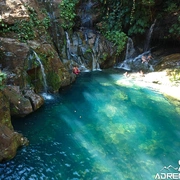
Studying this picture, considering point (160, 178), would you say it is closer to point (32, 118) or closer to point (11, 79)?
point (32, 118)

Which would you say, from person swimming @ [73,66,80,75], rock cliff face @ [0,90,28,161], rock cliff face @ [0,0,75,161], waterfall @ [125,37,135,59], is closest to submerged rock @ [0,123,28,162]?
rock cliff face @ [0,90,28,161]

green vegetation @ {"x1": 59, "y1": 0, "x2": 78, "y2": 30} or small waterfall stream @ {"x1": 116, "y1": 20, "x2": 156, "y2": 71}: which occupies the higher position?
green vegetation @ {"x1": 59, "y1": 0, "x2": 78, "y2": 30}

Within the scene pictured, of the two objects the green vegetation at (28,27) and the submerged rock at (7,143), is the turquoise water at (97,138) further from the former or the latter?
the green vegetation at (28,27)

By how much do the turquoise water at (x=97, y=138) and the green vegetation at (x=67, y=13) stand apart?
5549 mm

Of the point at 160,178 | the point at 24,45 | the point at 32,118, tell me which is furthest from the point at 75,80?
the point at 160,178

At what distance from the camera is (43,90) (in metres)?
9.23

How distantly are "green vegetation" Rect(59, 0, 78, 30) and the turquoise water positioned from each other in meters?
5.55

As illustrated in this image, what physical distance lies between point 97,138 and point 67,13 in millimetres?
9978

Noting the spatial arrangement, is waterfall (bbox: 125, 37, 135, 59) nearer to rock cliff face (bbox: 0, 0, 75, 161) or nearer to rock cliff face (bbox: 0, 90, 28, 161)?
rock cliff face (bbox: 0, 0, 75, 161)

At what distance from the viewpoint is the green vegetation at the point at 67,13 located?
1315 centimetres

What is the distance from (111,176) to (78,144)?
1591 mm

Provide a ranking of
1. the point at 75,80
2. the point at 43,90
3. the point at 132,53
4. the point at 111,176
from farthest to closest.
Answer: the point at 132,53 < the point at 75,80 < the point at 43,90 < the point at 111,176

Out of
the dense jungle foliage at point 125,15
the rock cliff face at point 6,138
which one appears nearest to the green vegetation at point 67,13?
the dense jungle foliage at point 125,15

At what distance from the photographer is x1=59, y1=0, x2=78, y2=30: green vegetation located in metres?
13.1
